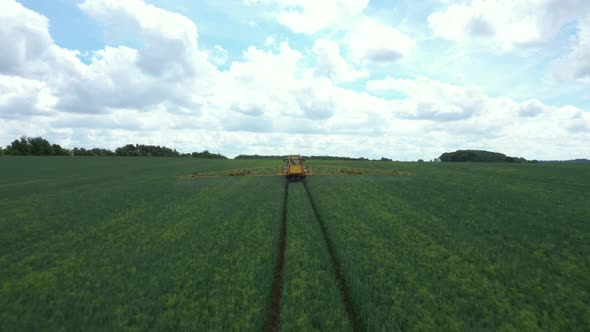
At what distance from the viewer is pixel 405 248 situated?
21.5ft

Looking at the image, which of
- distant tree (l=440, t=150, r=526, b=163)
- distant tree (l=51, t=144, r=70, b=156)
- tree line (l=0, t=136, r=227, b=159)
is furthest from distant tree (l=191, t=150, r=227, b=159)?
distant tree (l=440, t=150, r=526, b=163)

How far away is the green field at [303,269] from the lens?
3.88 meters

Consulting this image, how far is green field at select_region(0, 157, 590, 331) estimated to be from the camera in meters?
3.88

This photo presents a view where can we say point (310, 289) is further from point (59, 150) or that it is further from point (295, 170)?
point (59, 150)

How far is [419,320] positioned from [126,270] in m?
5.84

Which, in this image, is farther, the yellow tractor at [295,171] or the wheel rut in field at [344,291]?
the yellow tractor at [295,171]

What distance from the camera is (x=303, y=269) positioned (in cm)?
541

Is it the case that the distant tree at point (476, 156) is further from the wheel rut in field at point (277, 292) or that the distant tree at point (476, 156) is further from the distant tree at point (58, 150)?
the distant tree at point (58, 150)

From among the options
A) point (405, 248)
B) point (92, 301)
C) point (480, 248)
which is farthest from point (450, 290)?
point (92, 301)

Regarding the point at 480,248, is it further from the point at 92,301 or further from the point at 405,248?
the point at 92,301

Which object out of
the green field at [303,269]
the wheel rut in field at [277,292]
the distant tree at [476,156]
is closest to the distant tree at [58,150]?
the green field at [303,269]

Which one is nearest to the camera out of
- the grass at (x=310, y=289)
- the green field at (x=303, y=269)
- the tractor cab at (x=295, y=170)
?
the grass at (x=310, y=289)

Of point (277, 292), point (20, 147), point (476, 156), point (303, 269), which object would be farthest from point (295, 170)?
point (20, 147)

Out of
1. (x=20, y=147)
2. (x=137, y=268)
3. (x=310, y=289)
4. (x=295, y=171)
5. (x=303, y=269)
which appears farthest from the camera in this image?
(x=20, y=147)
